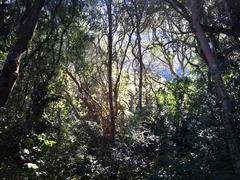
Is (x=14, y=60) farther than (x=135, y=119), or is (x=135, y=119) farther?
(x=135, y=119)

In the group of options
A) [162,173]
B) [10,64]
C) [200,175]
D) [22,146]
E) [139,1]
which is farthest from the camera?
[139,1]

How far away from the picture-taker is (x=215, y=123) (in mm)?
9914

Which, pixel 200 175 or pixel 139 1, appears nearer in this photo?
pixel 200 175

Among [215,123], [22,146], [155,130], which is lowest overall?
[22,146]

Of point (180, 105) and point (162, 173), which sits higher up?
point (180, 105)

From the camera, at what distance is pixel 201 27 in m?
11.8

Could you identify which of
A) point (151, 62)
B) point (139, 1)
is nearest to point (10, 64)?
point (139, 1)

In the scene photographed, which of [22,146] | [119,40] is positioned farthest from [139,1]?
[22,146]

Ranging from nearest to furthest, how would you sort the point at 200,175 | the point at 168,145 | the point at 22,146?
the point at 22,146 < the point at 200,175 < the point at 168,145

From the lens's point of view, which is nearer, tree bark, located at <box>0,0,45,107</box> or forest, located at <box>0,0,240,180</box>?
forest, located at <box>0,0,240,180</box>

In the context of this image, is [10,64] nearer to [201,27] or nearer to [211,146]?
[211,146]

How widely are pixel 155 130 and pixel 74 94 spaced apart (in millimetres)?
14735

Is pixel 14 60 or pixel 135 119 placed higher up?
pixel 135 119

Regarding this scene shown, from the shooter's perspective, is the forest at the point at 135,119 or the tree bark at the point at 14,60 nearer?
the forest at the point at 135,119
